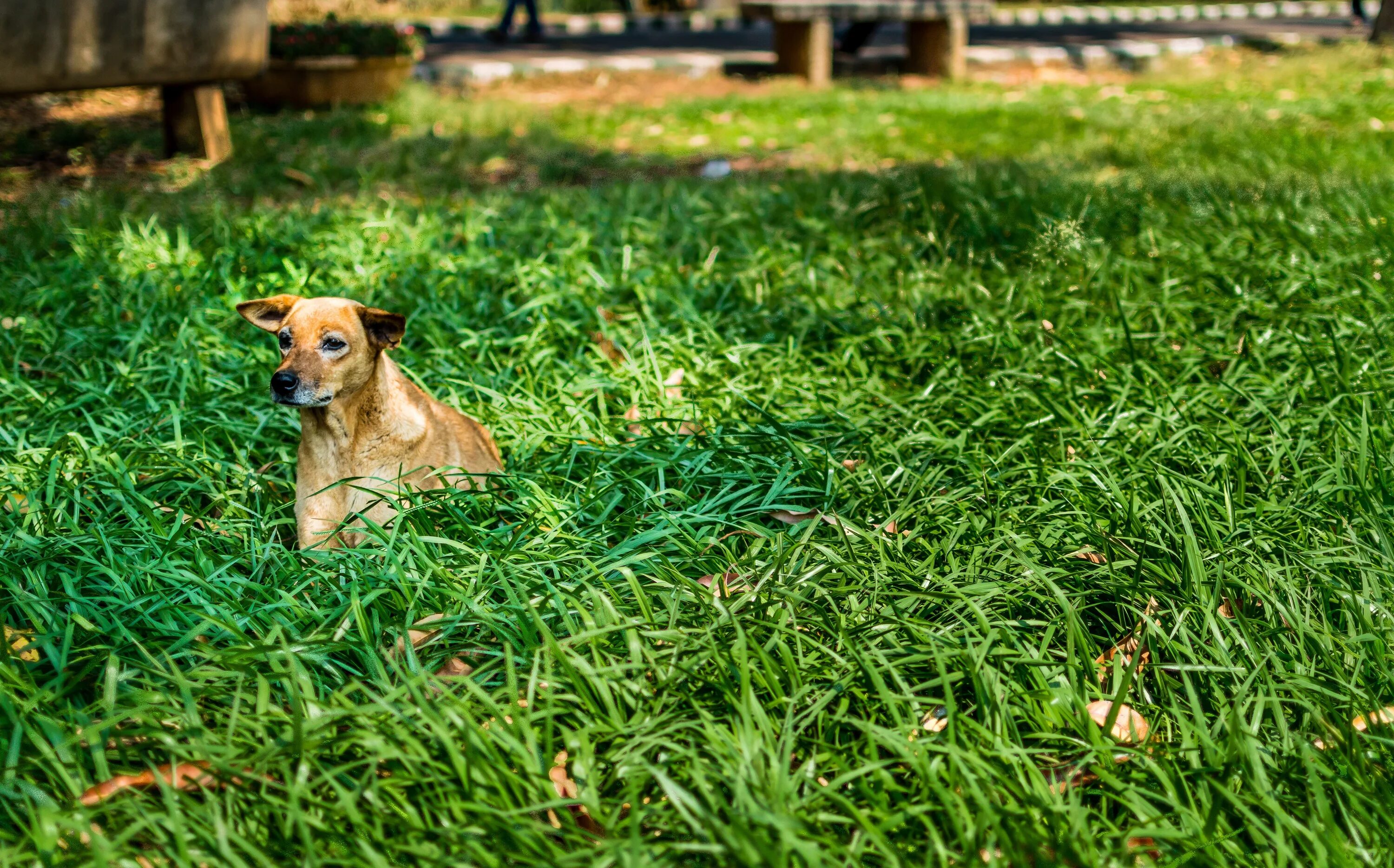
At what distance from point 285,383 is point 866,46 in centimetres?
1431

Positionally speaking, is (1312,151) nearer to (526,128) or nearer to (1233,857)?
(526,128)

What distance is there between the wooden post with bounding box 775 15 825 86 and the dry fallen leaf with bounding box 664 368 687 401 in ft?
25.5

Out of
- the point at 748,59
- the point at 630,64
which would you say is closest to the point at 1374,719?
the point at 630,64

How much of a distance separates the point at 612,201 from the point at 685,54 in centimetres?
722

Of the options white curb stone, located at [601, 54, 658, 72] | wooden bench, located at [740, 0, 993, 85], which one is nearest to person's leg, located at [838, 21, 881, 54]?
wooden bench, located at [740, 0, 993, 85]

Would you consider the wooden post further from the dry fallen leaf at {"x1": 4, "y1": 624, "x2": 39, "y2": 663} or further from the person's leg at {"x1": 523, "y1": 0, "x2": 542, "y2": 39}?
the dry fallen leaf at {"x1": 4, "y1": 624, "x2": 39, "y2": 663}

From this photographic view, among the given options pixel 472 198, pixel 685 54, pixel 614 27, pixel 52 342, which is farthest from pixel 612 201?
pixel 614 27

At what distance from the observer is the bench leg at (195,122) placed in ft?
22.5

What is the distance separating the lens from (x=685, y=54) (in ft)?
40.5

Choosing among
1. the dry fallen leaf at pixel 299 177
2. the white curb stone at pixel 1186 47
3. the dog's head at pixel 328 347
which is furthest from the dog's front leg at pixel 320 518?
the white curb stone at pixel 1186 47

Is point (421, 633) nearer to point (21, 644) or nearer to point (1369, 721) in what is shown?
point (21, 644)

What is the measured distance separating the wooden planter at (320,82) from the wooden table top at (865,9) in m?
3.68

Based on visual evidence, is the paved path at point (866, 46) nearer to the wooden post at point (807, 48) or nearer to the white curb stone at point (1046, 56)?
the white curb stone at point (1046, 56)

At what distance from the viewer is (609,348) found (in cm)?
400
